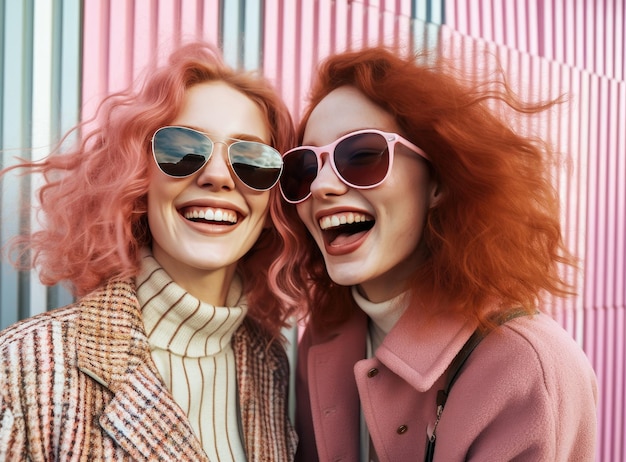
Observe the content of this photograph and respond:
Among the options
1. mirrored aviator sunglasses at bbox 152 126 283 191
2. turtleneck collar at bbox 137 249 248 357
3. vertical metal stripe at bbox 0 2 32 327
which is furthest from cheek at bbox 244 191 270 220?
vertical metal stripe at bbox 0 2 32 327

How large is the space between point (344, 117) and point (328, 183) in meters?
0.22

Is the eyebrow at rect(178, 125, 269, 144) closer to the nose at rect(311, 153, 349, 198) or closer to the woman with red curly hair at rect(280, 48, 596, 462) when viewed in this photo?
the woman with red curly hair at rect(280, 48, 596, 462)

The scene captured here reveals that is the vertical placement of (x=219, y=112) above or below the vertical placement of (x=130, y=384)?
above

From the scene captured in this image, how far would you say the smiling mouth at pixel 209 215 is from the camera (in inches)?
62.6

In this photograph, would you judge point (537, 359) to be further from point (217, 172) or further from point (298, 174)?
point (217, 172)

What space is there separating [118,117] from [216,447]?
3.60 ft

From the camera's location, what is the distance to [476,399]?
133cm

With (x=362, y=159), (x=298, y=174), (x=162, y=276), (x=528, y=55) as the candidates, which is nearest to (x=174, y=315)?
(x=162, y=276)

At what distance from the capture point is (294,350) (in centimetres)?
262

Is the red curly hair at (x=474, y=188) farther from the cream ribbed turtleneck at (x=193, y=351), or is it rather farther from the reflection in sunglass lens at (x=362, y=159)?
the cream ribbed turtleneck at (x=193, y=351)

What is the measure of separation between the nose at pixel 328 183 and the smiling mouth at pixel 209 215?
29 cm

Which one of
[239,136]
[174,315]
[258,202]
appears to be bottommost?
[174,315]

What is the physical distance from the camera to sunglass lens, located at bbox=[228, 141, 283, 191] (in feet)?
5.27

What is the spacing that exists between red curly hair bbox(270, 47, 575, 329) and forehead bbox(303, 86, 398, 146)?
30 mm
